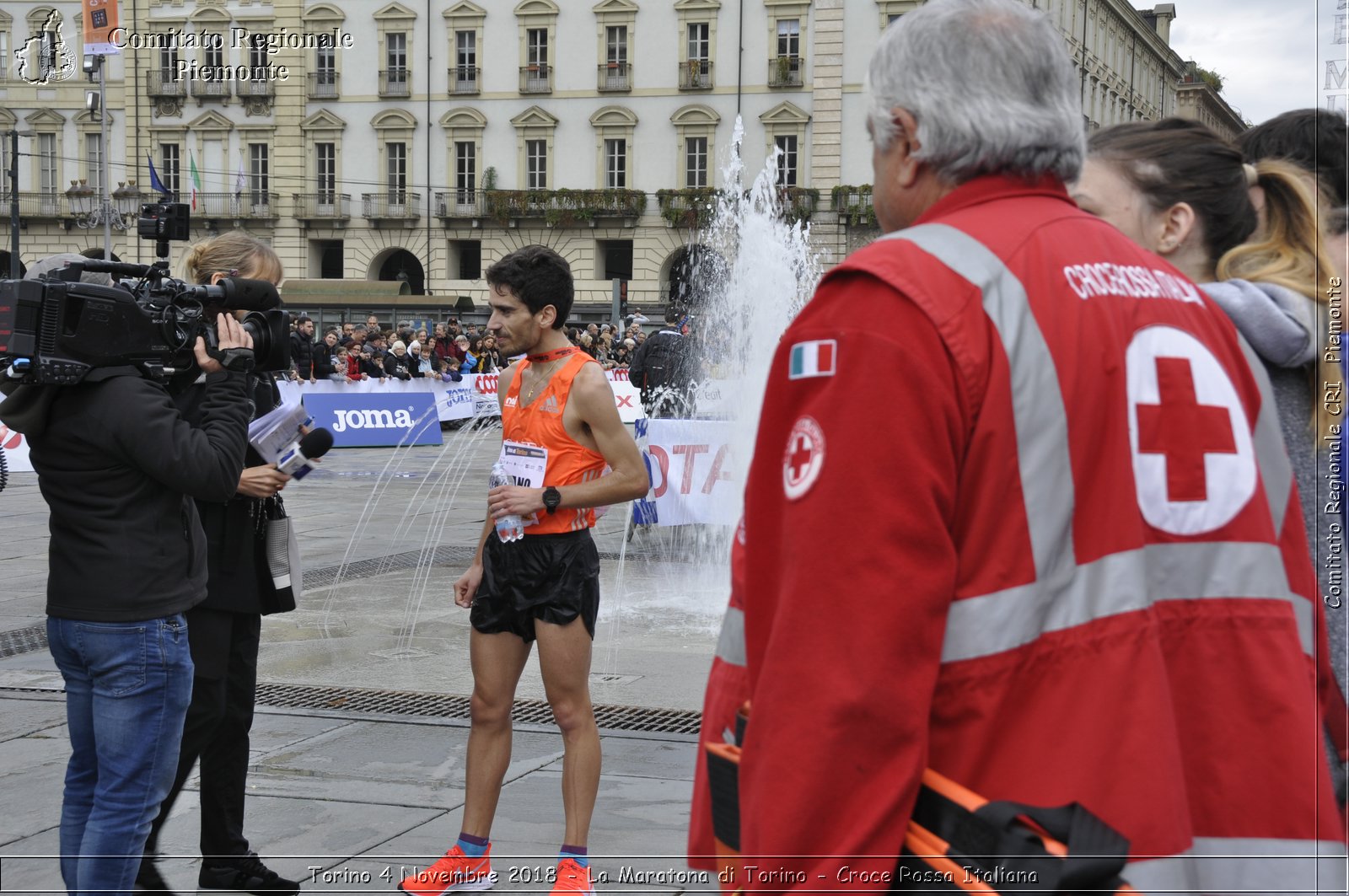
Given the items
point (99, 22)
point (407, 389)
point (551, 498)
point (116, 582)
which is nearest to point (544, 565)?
point (551, 498)

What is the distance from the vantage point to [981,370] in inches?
60.7

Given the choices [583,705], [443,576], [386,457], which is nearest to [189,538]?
[583,705]

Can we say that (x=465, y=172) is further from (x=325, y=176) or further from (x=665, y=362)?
(x=665, y=362)

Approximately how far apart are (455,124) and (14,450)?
132ft

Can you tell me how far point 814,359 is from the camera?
5.14ft

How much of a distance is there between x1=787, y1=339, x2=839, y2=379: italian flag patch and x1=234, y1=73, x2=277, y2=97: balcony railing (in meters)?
54.4

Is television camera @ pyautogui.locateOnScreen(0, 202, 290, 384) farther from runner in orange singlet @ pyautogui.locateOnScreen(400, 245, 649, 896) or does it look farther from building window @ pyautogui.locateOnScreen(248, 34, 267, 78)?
building window @ pyautogui.locateOnScreen(248, 34, 267, 78)

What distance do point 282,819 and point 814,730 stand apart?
3.55 meters

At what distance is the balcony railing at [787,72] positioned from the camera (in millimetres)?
50250

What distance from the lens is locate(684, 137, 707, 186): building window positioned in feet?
172

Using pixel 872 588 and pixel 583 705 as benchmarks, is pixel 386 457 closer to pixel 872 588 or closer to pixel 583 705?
pixel 583 705

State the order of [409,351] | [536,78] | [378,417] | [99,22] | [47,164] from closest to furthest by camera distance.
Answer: [378,417]
[409,351]
[99,22]
[536,78]
[47,164]

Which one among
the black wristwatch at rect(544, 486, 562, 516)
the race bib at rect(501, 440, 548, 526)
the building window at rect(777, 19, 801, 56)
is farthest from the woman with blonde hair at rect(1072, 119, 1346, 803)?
the building window at rect(777, 19, 801, 56)

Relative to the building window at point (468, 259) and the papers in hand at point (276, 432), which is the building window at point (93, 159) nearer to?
the building window at point (468, 259)
